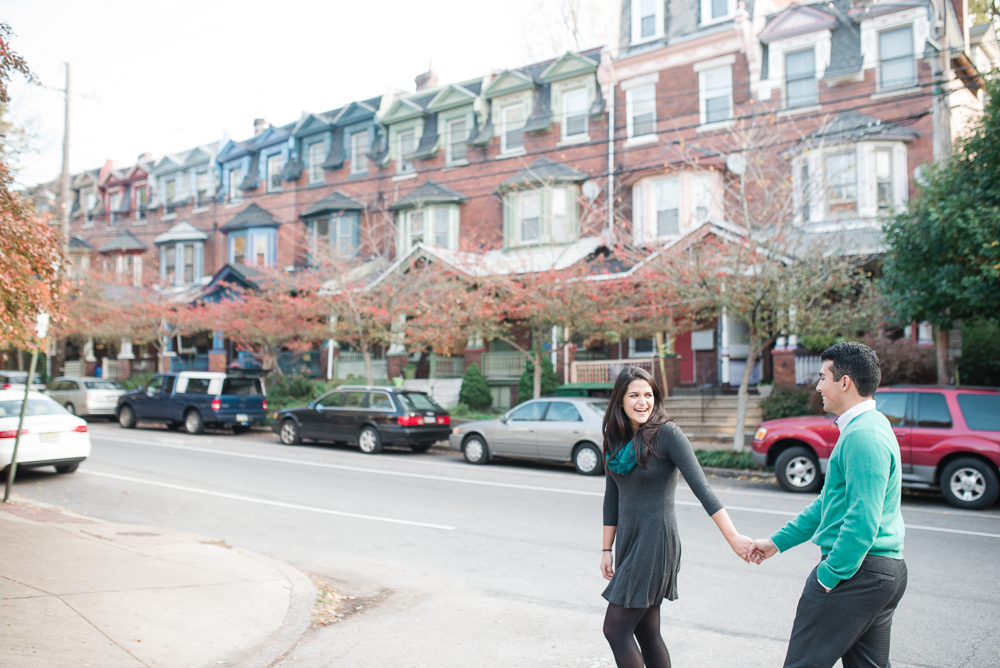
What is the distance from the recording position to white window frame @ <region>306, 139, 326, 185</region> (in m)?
30.8

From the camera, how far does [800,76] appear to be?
67.0 feet

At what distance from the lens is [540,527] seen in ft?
29.5

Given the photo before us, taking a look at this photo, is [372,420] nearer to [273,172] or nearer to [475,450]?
[475,450]

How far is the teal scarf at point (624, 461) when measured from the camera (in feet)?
11.9

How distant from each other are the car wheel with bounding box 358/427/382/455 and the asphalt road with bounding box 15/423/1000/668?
2030 mm

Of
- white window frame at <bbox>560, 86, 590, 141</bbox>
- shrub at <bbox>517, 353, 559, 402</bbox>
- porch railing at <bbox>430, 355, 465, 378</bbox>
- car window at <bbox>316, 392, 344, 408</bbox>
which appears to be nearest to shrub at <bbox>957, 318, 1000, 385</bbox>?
shrub at <bbox>517, 353, 559, 402</bbox>

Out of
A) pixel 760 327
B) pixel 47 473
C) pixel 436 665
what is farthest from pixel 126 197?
pixel 436 665

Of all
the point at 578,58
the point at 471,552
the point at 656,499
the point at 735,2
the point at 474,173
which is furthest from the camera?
the point at 474,173

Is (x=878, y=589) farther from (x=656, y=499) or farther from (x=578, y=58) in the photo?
(x=578, y=58)

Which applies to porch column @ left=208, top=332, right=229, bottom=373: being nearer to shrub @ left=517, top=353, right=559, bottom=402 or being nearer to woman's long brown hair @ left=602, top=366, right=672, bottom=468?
shrub @ left=517, top=353, right=559, bottom=402

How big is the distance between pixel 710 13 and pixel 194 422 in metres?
18.9

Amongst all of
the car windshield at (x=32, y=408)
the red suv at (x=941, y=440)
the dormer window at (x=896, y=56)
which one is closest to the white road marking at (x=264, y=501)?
the car windshield at (x=32, y=408)

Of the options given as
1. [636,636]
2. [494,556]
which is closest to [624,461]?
[636,636]

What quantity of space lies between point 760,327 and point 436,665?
1073 centimetres
